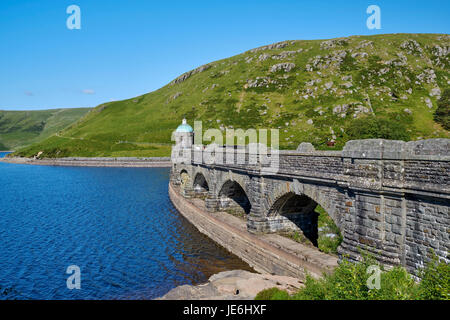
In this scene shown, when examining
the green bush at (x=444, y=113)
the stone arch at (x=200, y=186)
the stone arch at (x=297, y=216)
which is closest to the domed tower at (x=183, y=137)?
the stone arch at (x=200, y=186)

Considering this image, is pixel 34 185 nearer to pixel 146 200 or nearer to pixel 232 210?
pixel 146 200

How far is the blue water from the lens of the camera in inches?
722

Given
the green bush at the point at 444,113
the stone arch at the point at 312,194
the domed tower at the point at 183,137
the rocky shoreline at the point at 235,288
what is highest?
the green bush at the point at 444,113

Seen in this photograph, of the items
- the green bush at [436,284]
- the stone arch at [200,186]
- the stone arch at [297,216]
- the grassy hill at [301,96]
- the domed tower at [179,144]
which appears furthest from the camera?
the grassy hill at [301,96]

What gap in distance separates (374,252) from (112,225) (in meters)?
25.4

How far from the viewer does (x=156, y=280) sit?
1888cm

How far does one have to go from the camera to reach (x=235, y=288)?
13.9 metres

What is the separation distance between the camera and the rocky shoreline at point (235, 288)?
1315 cm

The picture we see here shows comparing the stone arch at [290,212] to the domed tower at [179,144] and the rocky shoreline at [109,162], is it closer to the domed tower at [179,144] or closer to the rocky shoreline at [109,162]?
the domed tower at [179,144]

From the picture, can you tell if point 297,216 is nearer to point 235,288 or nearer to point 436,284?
point 235,288

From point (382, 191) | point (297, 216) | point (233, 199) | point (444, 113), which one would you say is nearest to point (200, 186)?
point (233, 199)

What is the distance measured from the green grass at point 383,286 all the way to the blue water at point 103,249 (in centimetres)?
953

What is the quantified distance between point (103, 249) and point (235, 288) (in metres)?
14.3
